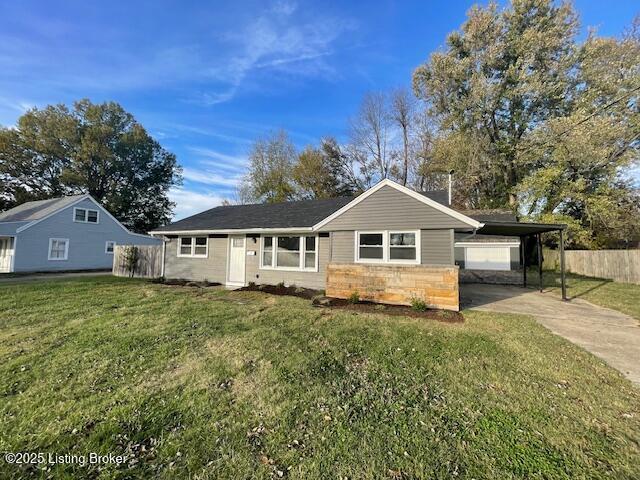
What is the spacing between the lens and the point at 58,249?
20016 millimetres

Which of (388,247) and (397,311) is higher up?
(388,247)

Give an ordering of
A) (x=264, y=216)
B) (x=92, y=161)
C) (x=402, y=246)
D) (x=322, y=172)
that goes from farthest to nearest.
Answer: (x=92, y=161), (x=322, y=172), (x=264, y=216), (x=402, y=246)

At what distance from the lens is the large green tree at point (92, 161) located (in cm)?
2791

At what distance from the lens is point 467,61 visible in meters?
20.4

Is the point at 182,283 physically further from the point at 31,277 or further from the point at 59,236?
the point at 59,236

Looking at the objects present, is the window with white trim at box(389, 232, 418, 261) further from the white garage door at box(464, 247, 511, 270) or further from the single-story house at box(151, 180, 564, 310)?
the white garage door at box(464, 247, 511, 270)

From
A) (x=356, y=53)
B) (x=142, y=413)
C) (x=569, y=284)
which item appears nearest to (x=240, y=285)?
(x=142, y=413)

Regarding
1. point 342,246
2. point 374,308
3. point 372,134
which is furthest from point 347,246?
point 372,134

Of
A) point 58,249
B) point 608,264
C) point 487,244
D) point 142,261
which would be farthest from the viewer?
point 58,249

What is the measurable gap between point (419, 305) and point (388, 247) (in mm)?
2064

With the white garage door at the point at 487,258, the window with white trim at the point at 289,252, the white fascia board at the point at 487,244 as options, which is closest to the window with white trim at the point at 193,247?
the window with white trim at the point at 289,252

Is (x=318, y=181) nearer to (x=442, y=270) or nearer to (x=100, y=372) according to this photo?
(x=442, y=270)

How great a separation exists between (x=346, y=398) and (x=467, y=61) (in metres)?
24.5

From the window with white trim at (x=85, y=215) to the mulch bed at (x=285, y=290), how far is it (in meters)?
17.8
